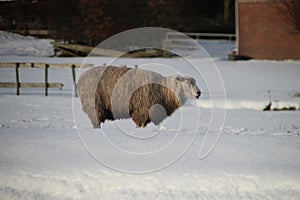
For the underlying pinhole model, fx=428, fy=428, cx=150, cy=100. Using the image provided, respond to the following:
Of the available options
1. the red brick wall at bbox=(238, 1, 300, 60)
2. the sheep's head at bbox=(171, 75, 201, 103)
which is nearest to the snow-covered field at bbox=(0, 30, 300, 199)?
the sheep's head at bbox=(171, 75, 201, 103)

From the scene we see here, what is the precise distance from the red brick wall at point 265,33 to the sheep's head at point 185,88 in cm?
1910

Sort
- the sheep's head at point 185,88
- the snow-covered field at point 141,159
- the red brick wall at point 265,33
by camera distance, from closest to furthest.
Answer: the snow-covered field at point 141,159
the sheep's head at point 185,88
the red brick wall at point 265,33

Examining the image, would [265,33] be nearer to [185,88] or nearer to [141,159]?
[185,88]

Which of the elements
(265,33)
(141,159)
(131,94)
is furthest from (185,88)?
(265,33)

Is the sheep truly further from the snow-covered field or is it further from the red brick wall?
the red brick wall

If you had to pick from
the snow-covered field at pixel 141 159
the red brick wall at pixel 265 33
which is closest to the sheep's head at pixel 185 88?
the snow-covered field at pixel 141 159

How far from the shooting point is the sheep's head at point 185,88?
6.83 meters

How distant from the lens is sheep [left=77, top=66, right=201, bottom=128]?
22.7 ft

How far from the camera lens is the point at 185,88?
693cm

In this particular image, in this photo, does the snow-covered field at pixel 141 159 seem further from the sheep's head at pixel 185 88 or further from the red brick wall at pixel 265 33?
the red brick wall at pixel 265 33

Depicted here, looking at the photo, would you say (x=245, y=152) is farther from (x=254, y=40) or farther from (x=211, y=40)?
(x=211, y=40)

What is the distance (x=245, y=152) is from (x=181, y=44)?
24.9 metres

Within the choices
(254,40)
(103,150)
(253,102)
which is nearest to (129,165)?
(103,150)

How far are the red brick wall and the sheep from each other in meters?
19.1
